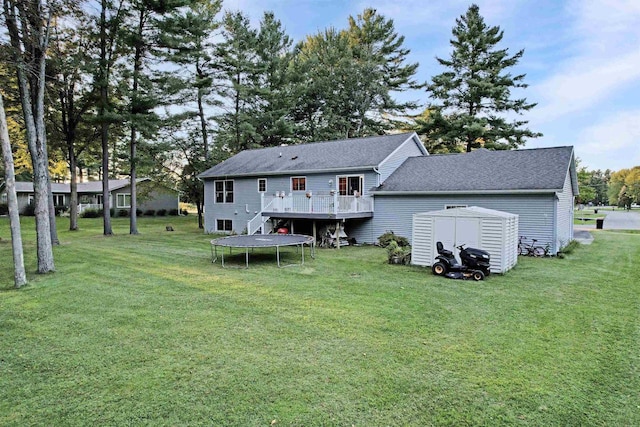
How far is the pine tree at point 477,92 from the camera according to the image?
82.3 ft

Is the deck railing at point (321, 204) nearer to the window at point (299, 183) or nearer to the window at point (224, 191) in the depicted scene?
the window at point (299, 183)

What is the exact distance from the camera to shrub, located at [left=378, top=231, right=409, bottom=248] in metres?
14.0

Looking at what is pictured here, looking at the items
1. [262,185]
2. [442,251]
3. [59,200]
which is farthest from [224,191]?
[59,200]

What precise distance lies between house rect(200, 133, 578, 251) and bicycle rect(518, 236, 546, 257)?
0.28 m

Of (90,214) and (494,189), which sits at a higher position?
(494,189)

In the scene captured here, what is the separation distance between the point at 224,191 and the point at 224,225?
6.19 feet

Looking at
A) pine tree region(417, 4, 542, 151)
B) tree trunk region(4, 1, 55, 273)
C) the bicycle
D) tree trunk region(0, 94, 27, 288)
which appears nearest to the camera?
tree trunk region(0, 94, 27, 288)

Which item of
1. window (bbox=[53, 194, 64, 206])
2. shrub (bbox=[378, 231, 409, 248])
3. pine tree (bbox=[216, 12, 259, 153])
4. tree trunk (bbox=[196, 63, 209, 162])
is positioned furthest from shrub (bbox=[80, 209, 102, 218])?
shrub (bbox=[378, 231, 409, 248])

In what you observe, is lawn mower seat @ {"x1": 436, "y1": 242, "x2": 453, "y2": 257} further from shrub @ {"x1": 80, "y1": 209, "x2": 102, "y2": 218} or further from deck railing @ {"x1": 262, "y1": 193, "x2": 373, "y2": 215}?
shrub @ {"x1": 80, "y1": 209, "x2": 102, "y2": 218}

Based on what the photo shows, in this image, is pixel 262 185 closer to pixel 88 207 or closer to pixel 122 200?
pixel 122 200

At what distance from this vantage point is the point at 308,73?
28328 mm

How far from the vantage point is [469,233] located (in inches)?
368

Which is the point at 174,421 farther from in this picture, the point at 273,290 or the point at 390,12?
the point at 390,12

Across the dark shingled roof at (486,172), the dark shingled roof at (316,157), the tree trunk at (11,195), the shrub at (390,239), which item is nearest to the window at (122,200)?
the dark shingled roof at (316,157)
